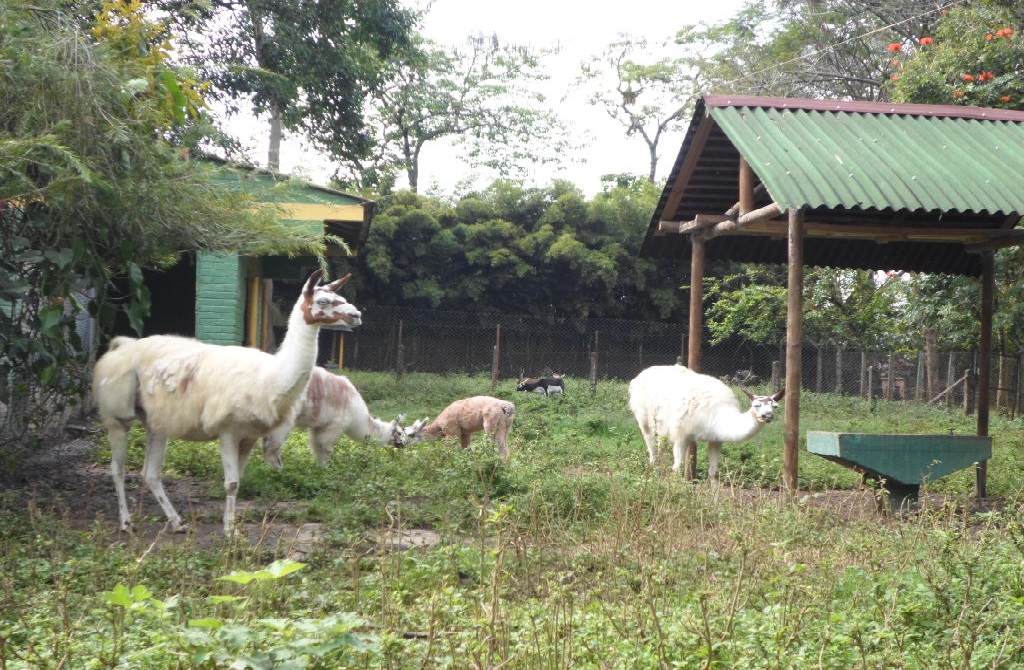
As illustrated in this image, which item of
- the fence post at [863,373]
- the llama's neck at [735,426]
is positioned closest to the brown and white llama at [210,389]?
the llama's neck at [735,426]

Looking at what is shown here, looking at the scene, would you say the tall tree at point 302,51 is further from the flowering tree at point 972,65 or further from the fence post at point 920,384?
the fence post at point 920,384

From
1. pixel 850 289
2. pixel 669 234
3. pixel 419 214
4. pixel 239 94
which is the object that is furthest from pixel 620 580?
pixel 419 214

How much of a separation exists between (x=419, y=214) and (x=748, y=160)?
60.2 feet

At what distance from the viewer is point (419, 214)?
2639 centimetres

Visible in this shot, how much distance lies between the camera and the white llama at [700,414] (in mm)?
9750

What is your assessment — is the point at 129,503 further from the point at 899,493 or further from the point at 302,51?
the point at 302,51

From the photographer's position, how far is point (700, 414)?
1012cm

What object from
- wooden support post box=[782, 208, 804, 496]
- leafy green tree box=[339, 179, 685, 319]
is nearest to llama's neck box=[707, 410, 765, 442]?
wooden support post box=[782, 208, 804, 496]

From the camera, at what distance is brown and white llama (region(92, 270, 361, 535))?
24.7 ft

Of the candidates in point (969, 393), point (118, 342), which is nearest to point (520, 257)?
point (969, 393)

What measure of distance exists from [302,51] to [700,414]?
12.1m

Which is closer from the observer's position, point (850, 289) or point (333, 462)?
point (333, 462)

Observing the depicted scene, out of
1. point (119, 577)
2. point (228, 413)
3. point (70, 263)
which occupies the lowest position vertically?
point (119, 577)

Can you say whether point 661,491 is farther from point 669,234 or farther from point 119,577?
point 669,234
